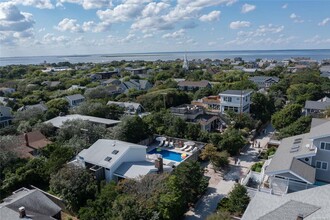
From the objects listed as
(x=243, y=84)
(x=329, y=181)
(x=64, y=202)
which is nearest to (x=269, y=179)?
(x=329, y=181)

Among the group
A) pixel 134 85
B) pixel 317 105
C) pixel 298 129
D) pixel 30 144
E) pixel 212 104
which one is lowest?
pixel 30 144

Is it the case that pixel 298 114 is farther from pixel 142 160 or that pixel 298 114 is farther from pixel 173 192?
pixel 173 192

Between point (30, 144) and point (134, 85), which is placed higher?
point (134, 85)

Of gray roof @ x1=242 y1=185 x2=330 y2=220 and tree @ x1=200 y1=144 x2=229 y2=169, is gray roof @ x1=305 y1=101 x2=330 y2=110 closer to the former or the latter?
tree @ x1=200 y1=144 x2=229 y2=169

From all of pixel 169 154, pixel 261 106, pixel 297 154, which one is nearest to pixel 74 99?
pixel 169 154

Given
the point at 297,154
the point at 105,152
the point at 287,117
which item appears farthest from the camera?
the point at 287,117

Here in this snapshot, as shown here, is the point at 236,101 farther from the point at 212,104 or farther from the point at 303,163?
the point at 303,163

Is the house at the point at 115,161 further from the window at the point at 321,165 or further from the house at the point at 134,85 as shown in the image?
the house at the point at 134,85
